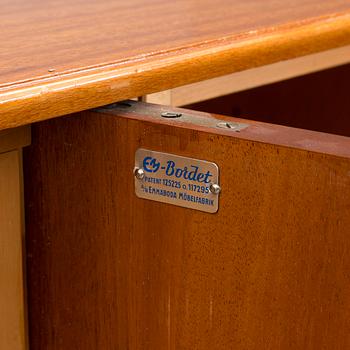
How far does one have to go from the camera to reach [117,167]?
0.65m

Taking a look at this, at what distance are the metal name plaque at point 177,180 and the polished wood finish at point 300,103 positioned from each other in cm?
91

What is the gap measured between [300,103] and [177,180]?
1.09 metres

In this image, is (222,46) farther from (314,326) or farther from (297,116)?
(297,116)

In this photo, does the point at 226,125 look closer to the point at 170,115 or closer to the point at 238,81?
the point at 170,115

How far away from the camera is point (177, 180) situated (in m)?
0.63

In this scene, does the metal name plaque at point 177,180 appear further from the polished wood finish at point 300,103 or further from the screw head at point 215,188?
the polished wood finish at point 300,103

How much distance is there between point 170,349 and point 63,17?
32cm

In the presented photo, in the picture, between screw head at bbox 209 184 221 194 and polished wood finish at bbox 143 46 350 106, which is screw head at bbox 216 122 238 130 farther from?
polished wood finish at bbox 143 46 350 106

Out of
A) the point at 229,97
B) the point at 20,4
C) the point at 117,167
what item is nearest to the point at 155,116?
the point at 117,167

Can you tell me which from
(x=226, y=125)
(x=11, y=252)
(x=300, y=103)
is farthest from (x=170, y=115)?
(x=300, y=103)

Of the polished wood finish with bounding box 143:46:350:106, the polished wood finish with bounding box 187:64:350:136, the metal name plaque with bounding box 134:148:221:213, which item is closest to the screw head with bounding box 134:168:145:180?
the metal name plaque with bounding box 134:148:221:213

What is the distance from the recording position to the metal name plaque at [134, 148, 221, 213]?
61 centimetres

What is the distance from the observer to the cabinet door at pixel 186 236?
0.59 m

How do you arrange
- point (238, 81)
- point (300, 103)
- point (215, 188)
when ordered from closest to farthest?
point (215, 188)
point (238, 81)
point (300, 103)
